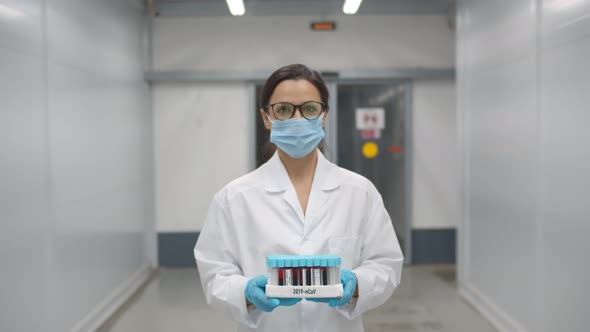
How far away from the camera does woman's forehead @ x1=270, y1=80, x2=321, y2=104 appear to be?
1371 millimetres

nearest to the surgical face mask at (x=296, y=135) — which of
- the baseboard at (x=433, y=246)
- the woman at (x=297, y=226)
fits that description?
the woman at (x=297, y=226)

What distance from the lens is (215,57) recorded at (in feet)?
15.9

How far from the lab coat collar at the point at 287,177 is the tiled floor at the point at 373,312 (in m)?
2.12

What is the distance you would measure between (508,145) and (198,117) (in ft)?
10.6

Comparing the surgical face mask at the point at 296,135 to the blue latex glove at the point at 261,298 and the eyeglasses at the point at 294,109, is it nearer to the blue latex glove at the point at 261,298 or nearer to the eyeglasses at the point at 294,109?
the eyeglasses at the point at 294,109

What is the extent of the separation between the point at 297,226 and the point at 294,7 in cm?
390

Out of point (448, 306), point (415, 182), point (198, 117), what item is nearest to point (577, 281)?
point (448, 306)

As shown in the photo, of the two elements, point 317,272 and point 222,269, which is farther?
point 222,269

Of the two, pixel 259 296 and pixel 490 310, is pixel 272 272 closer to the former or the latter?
pixel 259 296

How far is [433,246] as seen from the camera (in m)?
5.00

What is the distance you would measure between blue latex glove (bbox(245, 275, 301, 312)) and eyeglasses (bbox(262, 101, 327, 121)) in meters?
0.53

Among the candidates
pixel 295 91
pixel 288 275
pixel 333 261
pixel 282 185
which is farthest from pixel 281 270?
pixel 295 91

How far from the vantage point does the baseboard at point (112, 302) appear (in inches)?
125

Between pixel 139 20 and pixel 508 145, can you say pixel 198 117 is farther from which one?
pixel 508 145
